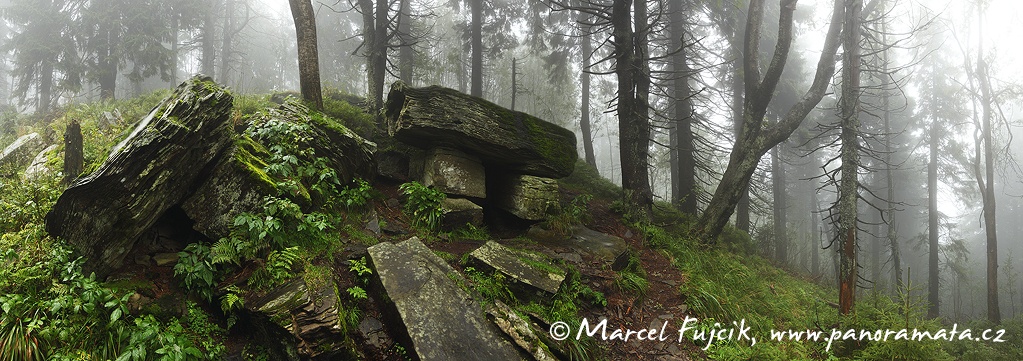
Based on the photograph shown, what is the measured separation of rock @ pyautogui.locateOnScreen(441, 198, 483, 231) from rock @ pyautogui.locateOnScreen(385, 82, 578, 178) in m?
1.06

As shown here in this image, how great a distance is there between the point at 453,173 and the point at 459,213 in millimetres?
824

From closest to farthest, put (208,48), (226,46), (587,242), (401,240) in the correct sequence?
1. (401,240)
2. (587,242)
3. (208,48)
4. (226,46)

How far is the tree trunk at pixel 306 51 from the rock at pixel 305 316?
589 centimetres

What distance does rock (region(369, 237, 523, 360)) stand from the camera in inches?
143

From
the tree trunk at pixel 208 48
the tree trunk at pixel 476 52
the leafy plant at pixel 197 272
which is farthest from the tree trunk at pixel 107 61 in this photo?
the leafy plant at pixel 197 272

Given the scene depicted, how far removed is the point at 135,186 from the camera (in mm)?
3857

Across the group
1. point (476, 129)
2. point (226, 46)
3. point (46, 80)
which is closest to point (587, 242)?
point (476, 129)

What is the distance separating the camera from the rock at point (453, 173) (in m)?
6.81

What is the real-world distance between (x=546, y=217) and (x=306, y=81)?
617cm

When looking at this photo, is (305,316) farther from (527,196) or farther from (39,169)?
(39,169)

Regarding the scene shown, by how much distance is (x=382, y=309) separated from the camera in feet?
13.5

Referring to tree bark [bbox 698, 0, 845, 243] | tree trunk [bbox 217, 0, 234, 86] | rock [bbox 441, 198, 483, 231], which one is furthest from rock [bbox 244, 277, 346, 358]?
tree trunk [bbox 217, 0, 234, 86]

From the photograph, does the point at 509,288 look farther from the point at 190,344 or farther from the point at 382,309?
the point at 190,344

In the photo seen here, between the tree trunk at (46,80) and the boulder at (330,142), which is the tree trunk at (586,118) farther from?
the tree trunk at (46,80)
